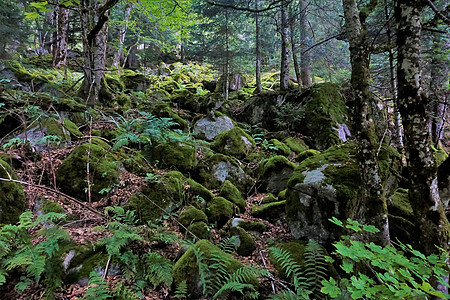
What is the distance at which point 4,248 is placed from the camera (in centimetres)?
237

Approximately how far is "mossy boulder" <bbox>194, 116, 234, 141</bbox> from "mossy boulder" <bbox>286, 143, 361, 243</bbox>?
4.46m

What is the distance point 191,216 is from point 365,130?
10.6 ft

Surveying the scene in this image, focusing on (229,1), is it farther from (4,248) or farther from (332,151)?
(4,248)

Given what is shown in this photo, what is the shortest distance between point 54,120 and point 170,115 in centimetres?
347

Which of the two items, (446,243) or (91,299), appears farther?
(446,243)

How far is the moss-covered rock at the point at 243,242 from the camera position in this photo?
3867 mm

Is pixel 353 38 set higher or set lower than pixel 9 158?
higher

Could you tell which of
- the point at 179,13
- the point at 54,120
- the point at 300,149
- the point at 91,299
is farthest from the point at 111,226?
the point at 179,13

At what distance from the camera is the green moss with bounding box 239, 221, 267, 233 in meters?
4.38

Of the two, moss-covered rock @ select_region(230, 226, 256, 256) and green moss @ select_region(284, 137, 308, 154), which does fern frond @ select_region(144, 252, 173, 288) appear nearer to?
moss-covered rock @ select_region(230, 226, 256, 256)

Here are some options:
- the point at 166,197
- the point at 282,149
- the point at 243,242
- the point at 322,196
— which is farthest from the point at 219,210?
the point at 282,149

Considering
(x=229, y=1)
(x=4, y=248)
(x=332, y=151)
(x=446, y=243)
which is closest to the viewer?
(x=4, y=248)

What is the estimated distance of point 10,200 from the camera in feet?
10.7

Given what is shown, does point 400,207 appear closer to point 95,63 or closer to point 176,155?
point 176,155
